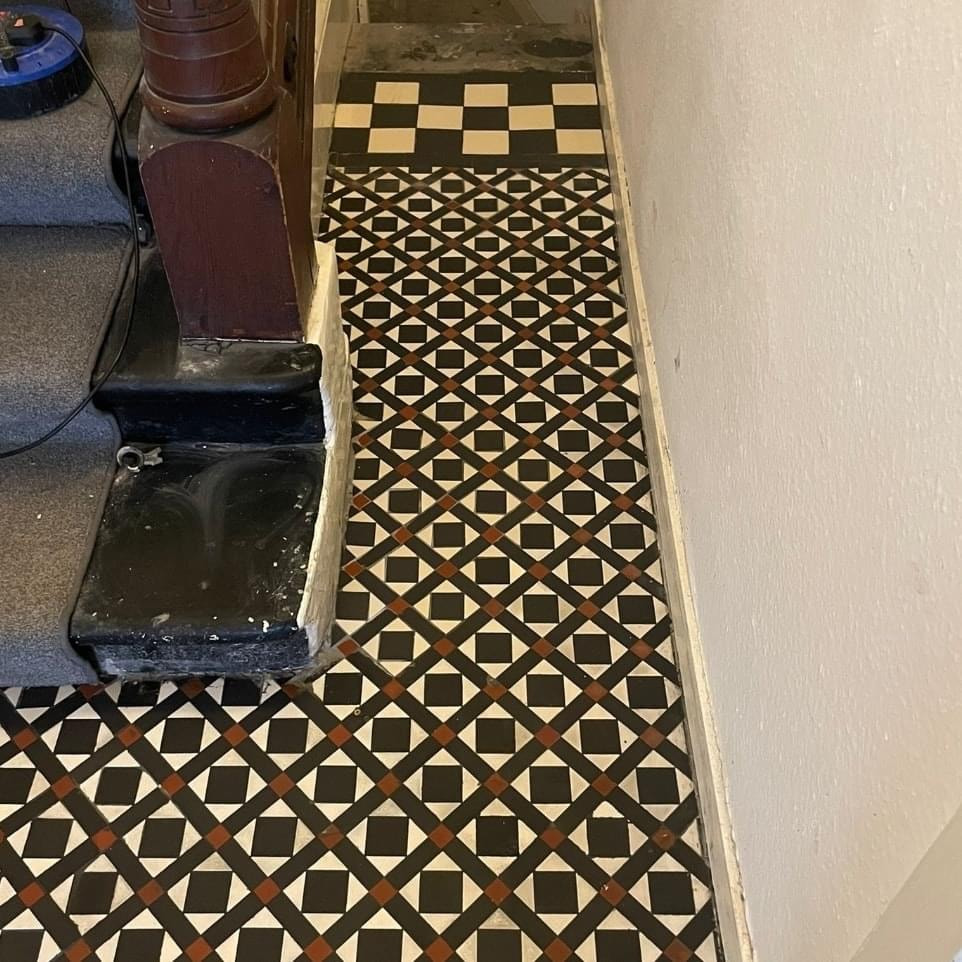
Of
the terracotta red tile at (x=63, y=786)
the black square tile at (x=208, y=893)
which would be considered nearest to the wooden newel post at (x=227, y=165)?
the terracotta red tile at (x=63, y=786)

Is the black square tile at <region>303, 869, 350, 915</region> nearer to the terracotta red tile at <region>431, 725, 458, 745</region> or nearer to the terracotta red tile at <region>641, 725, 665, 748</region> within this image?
the terracotta red tile at <region>431, 725, 458, 745</region>

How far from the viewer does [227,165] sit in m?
1.39

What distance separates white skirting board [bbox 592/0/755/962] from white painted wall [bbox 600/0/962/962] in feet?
0.11

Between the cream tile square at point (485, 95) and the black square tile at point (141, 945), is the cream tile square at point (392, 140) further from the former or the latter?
the black square tile at point (141, 945)

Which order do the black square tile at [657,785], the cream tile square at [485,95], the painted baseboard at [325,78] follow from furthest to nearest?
the cream tile square at [485,95], the painted baseboard at [325,78], the black square tile at [657,785]

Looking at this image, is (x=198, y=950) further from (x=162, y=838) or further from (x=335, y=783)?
(x=335, y=783)

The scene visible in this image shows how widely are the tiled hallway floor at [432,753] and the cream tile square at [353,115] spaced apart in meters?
0.79

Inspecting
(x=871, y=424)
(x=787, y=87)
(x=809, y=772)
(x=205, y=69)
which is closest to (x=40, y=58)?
(x=205, y=69)

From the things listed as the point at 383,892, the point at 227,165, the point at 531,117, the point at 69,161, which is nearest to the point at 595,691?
the point at 383,892

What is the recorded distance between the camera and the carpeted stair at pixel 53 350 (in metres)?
1.51

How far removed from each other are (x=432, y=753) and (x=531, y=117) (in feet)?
5.41

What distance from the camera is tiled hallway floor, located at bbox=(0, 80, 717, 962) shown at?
1.39 meters

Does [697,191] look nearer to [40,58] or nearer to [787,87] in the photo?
[787,87]

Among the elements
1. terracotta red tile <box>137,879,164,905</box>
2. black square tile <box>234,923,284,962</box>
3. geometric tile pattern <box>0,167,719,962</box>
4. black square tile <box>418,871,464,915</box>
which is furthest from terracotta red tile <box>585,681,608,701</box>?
terracotta red tile <box>137,879,164,905</box>
